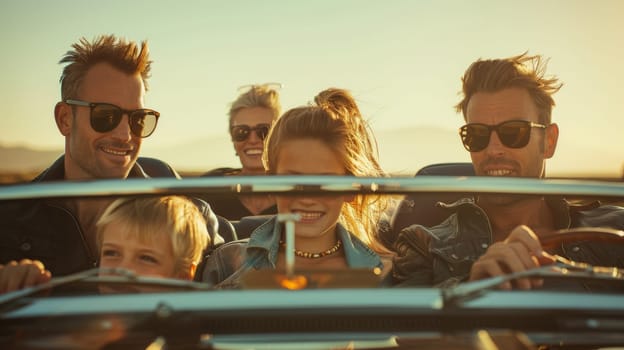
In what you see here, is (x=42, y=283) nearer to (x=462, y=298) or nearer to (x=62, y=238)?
(x=462, y=298)

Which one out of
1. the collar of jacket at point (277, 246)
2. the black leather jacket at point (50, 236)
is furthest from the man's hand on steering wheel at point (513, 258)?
the black leather jacket at point (50, 236)

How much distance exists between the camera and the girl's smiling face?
9.70ft

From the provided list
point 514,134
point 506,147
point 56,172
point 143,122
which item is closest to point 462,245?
point 506,147

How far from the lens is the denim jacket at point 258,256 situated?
127 inches

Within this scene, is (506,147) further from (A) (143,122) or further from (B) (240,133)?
(B) (240,133)

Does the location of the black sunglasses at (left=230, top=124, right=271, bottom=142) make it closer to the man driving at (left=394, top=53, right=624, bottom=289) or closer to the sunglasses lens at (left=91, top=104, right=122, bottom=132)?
the sunglasses lens at (left=91, top=104, right=122, bottom=132)

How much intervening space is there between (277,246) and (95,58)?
2.76 m

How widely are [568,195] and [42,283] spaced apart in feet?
4.57

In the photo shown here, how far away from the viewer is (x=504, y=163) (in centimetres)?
470

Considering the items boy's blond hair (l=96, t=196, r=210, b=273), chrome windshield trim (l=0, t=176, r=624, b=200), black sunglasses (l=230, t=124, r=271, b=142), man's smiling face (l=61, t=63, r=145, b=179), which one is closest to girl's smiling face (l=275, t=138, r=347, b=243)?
boy's blond hair (l=96, t=196, r=210, b=273)

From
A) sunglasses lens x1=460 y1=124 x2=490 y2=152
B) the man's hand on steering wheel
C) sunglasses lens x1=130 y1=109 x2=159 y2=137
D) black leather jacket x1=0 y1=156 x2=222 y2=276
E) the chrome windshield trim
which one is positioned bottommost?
black leather jacket x1=0 y1=156 x2=222 y2=276

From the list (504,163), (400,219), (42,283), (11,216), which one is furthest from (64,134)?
(42,283)

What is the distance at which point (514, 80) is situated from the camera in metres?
4.99

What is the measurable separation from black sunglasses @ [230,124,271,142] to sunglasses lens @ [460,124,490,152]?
3196 mm
